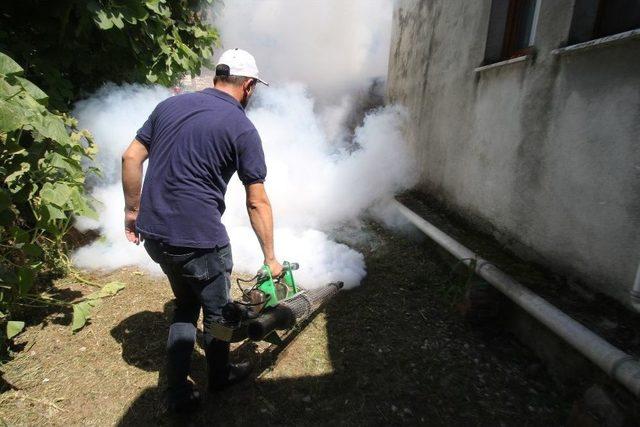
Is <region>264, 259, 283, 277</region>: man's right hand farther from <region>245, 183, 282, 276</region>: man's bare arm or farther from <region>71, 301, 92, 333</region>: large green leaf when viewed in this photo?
<region>71, 301, 92, 333</region>: large green leaf

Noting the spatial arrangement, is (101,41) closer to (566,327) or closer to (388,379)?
Result: (388,379)

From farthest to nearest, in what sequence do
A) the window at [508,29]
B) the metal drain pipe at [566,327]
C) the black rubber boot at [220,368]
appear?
the window at [508,29] < the black rubber boot at [220,368] < the metal drain pipe at [566,327]

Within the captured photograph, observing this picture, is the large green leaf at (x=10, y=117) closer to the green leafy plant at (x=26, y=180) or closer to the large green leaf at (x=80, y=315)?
the green leafy plant at (x=26, y=180)

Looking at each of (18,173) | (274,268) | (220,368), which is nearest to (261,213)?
(274,268)

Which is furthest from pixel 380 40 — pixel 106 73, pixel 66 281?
pixel 66 281

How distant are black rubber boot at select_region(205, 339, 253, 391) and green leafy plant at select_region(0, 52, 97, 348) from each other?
4.98 feet

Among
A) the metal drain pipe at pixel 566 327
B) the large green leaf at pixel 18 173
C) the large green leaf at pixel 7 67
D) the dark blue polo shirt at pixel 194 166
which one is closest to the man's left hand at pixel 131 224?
the dark blue polo shirt at pixel 194 166

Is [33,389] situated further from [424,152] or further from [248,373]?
[424,152]

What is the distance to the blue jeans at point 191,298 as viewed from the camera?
7.41 ft

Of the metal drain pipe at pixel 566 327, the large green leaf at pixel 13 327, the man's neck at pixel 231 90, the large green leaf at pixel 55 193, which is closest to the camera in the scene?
the metal drain pipe at pixel 566 327

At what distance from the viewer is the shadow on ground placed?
2.52 meters

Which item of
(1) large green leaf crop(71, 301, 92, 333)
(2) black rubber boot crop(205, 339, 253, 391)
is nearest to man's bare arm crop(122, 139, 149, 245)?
(2) black rubber boot crop(205, 339, 253, 391)

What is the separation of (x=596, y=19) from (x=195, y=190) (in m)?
3.37

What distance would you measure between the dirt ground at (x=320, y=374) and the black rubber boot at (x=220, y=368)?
3.6 inches
